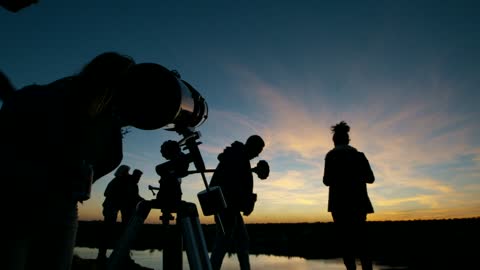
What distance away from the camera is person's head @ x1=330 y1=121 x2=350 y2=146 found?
204 inches

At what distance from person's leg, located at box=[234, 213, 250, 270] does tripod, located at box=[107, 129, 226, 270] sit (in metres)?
1.66

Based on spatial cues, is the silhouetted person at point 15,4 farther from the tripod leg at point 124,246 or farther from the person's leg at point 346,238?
the person's leg at point 346,238

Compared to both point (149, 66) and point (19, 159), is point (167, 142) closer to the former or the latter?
point (149, 66)

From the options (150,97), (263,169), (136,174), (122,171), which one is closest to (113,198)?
(122,171)

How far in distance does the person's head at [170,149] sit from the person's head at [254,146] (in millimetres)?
2542

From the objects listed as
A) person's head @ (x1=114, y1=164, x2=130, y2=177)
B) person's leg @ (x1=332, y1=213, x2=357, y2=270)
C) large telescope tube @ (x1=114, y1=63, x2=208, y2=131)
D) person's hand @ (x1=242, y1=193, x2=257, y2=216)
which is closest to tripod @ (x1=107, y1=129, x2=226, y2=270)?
large telescope tube @ (x1=114, y1=63, x2=208, y2=131)

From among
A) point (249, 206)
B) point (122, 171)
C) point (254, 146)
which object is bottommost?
point (249, 206)

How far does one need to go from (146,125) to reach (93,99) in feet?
1.02

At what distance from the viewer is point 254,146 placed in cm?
472

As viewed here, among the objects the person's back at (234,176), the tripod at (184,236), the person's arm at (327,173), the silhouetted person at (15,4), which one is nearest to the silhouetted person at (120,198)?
the person's back at (234,176)

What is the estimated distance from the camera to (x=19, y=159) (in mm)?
1662

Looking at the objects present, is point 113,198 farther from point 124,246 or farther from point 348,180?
point 124,246

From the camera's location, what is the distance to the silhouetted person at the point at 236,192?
13.6 ft

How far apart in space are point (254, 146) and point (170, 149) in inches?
104
